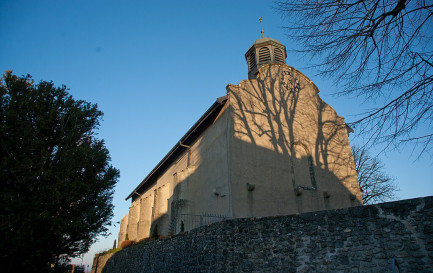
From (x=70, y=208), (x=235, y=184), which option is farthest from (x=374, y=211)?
(x=70, y=208)

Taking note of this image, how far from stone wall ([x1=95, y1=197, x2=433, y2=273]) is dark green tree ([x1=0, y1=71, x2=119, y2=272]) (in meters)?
5.28

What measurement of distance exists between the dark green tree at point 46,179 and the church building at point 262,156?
176 inches

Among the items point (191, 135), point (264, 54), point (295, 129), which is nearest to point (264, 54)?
point (264, 54)

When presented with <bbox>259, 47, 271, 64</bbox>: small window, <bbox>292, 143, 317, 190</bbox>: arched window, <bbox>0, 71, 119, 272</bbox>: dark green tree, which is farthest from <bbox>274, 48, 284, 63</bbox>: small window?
<bbox>0, 71, 119, 272</bbox>: dark green tree

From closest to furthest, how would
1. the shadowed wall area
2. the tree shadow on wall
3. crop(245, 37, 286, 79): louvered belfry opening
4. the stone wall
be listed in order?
the stone wall, the shadowed wall area, the tree shadow on wall, crop(245, 37, 286, 79): louvered belfry opening

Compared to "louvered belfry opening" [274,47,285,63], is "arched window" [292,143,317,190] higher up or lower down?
lower down

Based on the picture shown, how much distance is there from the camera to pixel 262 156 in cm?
1346

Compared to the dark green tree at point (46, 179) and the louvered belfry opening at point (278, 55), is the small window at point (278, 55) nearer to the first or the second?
the louvered belfry opening at point (278, 55)

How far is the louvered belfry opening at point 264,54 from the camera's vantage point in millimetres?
18297

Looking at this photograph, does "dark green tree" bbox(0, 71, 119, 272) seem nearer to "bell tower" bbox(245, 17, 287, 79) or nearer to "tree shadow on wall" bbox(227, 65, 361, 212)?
"tree shadow on wall" bbox(227, 65, 361, 212)

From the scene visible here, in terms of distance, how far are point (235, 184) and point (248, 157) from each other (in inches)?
67.3

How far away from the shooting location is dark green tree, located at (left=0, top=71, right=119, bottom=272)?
9.68 meters

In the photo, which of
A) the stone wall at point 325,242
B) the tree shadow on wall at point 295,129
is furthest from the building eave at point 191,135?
the stone wall at point 325,242

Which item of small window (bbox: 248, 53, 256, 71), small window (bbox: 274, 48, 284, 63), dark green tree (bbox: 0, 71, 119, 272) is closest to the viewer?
dark green tree (bbox: 0, 71, 119, 272)
